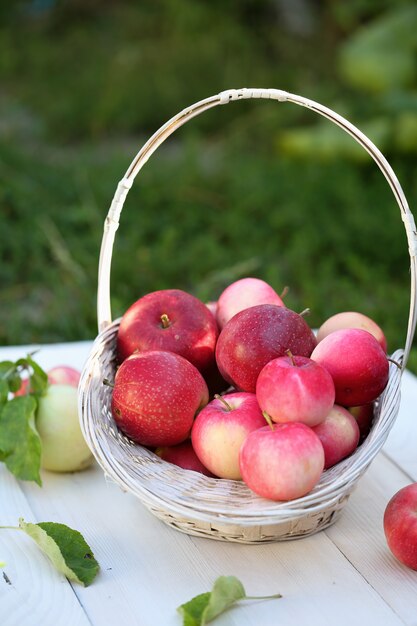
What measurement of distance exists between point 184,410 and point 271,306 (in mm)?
211

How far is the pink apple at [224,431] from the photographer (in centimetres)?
114

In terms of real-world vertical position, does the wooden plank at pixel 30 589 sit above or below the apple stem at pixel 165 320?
below

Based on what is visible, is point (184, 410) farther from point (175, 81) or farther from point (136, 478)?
point (175, 81)

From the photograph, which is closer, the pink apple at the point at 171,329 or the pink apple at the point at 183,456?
the pink apple at the point at 183,456

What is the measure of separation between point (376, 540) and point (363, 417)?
0.19 m

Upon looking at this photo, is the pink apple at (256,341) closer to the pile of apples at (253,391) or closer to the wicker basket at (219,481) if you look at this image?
the pile of apples at (253,391)

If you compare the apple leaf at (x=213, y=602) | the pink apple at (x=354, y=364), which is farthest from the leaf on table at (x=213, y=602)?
the pink apple at (x=354, y=364)

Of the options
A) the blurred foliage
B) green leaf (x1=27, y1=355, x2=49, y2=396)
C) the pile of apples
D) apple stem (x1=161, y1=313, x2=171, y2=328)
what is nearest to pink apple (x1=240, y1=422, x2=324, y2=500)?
the pile of apples

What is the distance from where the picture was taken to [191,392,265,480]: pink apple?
1.14 metres

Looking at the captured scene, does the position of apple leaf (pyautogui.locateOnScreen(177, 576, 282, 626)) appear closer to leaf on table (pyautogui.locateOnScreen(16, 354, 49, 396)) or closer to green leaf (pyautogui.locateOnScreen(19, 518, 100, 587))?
green leaf (pyautogui.locateOnScreen(19, 518, 100, 587))

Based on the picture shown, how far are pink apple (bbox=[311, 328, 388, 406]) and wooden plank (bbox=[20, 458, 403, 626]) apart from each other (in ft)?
0.69

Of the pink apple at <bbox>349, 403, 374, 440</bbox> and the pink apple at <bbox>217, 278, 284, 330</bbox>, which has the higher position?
the pink apple at <bbox>217, 278, 284, 330</bbox>

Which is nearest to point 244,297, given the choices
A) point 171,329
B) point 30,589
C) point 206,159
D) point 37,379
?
point 171,329

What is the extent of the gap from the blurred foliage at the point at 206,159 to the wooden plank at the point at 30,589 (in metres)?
1.18
